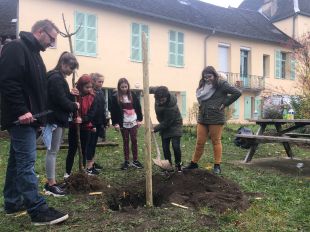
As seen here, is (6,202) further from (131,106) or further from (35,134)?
(131,106)

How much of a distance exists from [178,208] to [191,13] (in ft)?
66.7

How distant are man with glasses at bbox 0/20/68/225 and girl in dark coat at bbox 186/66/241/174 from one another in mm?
2982

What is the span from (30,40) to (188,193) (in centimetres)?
245

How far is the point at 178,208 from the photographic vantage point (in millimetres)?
4188

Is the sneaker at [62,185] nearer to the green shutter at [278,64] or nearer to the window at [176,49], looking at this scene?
the window at [176,49]

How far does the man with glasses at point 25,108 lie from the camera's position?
11.9 ft

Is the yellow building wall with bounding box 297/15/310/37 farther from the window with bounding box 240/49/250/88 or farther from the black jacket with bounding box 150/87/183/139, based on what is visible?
the black jacket with bounding box 150/87/183/139

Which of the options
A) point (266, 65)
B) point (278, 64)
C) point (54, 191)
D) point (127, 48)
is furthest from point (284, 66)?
point (54, 191)

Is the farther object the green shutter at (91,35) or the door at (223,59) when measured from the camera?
the door at (223,59)

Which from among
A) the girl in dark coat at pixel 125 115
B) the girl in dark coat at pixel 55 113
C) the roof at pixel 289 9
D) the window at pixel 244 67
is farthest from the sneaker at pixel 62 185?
the roof at pixel 289 9

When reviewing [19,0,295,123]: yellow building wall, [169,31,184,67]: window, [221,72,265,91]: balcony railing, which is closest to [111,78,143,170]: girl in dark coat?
[19,0,295,123]: yellow building wall

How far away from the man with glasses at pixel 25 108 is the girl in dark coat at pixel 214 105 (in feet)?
9.78

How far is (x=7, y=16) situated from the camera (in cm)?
1992

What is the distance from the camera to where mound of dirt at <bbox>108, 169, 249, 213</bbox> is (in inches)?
173
